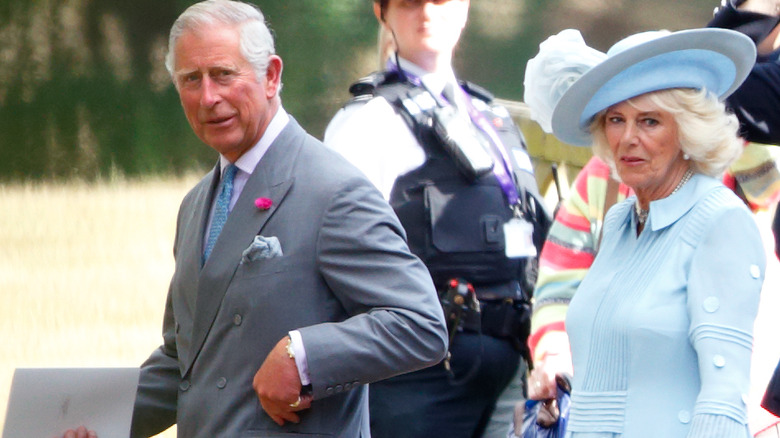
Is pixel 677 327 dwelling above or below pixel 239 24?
below

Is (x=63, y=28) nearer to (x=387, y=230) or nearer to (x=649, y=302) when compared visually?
(x=387, y=230)

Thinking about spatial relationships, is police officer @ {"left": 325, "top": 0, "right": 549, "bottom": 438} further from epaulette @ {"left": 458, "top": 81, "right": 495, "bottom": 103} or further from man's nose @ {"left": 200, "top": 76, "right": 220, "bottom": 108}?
man's nose @ {"left": 200, "top": 76, "right": 220, "bottom": 108}

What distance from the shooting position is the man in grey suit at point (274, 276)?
201 cm

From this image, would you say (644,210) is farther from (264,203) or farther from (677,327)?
(264,203)

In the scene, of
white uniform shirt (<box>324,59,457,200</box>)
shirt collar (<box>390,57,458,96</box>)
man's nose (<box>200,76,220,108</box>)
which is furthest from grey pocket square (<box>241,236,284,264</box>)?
shirt collar (<box>390,57,458,96</box>)

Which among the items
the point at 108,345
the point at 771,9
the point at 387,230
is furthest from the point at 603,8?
the point at 387,230

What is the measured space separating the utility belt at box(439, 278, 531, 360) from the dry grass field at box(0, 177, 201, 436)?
120 cm

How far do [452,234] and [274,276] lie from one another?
39.8 inches

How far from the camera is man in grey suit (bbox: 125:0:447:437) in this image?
2.01 m

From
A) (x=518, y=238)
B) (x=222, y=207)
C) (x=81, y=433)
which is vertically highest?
(x=222, y=207)

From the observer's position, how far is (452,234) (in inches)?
118

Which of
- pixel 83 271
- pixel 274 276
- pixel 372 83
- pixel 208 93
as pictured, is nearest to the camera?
pixel 274 276

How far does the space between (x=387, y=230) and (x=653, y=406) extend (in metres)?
0.54

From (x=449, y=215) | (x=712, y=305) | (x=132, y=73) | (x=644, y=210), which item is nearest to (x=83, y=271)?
(x=132, y=73)
